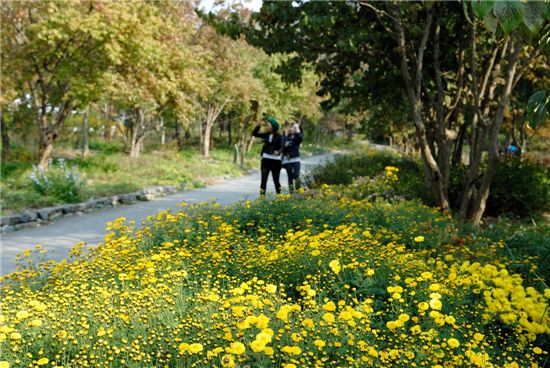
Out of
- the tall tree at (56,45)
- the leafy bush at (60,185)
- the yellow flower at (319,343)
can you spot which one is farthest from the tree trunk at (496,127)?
the tall tree at (56,45)

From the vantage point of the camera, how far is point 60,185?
34.2 feet

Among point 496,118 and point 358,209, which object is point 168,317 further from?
point 496,118

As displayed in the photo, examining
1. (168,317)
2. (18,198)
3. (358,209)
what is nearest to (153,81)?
(18,198)

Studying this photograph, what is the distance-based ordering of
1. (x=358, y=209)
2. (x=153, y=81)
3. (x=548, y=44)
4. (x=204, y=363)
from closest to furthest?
(x=548, y=44), (x=204, y=363), (x=358, y=209), (x=153, y=81)

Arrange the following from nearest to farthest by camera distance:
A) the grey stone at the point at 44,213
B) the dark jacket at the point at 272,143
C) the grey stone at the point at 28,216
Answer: the grey stone at the point at 28,216 → the grey stone at the point at 44,213 → the dark jacket at the point at 272,143

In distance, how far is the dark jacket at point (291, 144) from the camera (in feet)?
35.9

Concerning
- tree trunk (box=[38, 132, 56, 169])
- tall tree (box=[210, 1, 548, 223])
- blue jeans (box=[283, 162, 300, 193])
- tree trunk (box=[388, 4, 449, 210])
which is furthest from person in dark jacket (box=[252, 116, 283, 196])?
tree trunk (box=[38, 132, 56, 169])

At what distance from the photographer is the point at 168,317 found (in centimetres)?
296

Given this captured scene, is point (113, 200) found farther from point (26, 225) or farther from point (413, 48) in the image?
point (413, 48)

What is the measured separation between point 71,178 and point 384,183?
22.5 feet

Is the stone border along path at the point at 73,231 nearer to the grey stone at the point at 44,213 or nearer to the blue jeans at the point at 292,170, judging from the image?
the grey stone at the point at 44,213

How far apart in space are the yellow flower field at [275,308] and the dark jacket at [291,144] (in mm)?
5834

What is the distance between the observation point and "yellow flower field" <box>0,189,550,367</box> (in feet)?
8.66

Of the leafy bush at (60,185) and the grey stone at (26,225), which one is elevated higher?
the leafy bush at (60,185)
